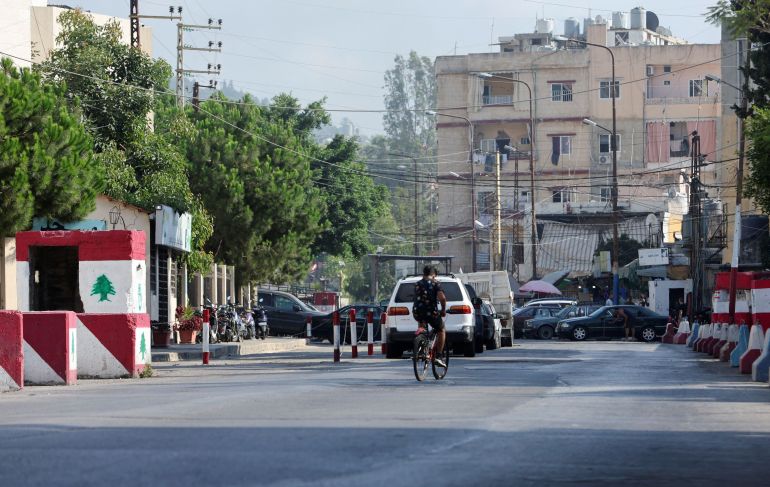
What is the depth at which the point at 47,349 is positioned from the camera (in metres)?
20.3

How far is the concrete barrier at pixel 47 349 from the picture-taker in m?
20.2

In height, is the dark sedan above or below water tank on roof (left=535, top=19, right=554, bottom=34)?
below

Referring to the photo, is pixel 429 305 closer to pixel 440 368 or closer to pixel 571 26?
pixel 440 368

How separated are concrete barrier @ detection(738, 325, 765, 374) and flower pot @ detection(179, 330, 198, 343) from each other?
19.9 m

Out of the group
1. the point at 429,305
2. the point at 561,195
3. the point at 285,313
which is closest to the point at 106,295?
the point at 429,305

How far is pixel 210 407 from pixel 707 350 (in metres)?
24.1

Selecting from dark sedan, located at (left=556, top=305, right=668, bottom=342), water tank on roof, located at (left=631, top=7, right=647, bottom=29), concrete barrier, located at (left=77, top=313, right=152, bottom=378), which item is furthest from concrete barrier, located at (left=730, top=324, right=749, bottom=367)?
water tank on roof, located at (left=631, top=7, right=647, bottom=29)

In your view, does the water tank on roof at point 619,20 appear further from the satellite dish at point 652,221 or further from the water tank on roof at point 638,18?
the satellite dish at point 652,221

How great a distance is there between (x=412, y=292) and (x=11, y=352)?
13.2m

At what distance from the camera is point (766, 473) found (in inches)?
383

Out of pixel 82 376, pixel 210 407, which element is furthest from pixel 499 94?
pixel 210 407

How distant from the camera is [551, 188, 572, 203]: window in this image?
9631 cm

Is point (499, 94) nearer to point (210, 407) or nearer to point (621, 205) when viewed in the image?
point (621, 205)

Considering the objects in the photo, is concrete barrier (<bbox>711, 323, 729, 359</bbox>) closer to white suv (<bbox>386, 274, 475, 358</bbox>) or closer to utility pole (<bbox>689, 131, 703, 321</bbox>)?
white suv (<bbox>386, 274, 475, 358</bbox>)
